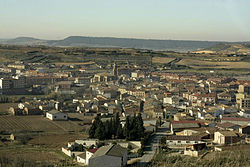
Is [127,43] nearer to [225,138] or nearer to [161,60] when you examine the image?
[161,60]

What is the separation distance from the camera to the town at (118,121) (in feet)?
35.2

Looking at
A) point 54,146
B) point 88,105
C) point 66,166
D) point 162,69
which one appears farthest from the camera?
point 162,69

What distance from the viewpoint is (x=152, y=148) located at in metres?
11.3

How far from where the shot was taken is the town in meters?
10.7

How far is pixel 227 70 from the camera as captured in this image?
1523 inches

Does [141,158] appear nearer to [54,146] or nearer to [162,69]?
[54,146]

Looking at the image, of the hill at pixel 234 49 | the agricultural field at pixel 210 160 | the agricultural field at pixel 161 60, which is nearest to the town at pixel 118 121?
the agricultural field at pixel 210 160

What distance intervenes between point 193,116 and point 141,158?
7.03m

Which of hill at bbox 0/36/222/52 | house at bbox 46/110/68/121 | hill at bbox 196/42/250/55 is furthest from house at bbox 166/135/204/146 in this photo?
hill at bbox 0/36/222/52

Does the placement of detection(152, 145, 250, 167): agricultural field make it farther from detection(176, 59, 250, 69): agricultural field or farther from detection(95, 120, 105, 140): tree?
detection(176, 59, 250, 69): agricultural field

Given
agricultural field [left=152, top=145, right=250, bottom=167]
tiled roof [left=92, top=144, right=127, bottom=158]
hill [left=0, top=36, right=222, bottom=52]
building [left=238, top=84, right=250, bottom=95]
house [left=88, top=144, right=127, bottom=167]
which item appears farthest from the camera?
hill [left=0, top=36, right=222, bottom=52]

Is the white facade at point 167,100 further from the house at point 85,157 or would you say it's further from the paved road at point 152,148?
the house at point 85,157

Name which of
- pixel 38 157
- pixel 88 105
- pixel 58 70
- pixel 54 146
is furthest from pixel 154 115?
pixel 58 70

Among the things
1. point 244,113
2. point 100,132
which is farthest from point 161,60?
point 100,132
